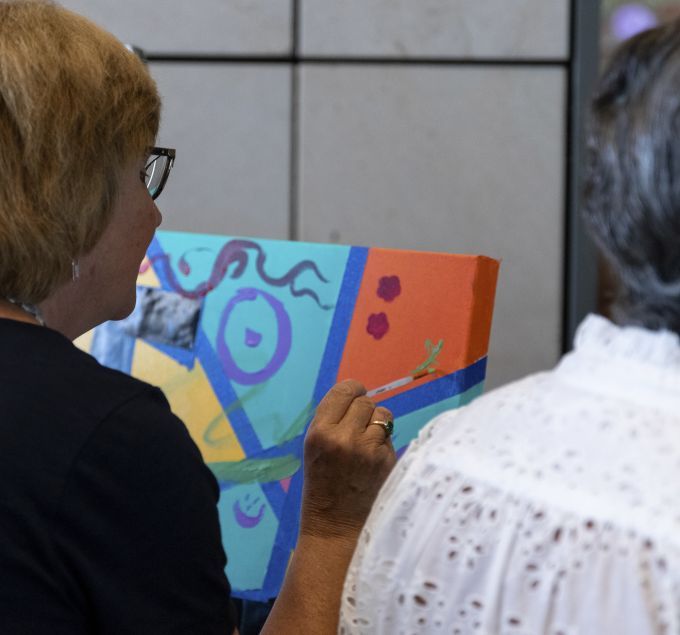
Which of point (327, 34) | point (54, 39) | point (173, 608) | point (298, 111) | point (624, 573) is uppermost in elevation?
point (327, 34)

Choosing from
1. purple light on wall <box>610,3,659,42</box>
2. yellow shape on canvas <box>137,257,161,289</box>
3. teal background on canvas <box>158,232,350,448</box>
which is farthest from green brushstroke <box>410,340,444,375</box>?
purple light on wall <box>610,3,659,42</box>

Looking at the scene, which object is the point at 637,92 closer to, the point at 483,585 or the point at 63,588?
the point at 483,585

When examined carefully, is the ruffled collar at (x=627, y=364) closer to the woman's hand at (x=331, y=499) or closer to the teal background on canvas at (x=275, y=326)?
the woman's hand at (x=331, y=499)

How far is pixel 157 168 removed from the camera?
2.81 feet

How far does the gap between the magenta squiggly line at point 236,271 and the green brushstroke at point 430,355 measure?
131 millimetres

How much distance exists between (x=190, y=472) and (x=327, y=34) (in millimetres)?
1216

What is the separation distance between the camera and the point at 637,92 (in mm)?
499

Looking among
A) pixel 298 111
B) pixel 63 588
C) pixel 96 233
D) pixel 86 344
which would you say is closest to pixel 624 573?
pixel 63 588

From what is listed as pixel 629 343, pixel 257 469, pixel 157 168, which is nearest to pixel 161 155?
A: pixel 157 168

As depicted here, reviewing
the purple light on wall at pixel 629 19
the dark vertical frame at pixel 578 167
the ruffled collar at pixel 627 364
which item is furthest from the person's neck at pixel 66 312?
the purple light on wall at pixel 629 19

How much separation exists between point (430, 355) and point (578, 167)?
0.85 metres

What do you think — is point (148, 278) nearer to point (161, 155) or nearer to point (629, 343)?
point (161, 155)

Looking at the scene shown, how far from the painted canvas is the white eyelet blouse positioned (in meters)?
0.44

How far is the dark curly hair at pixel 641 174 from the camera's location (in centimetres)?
48
